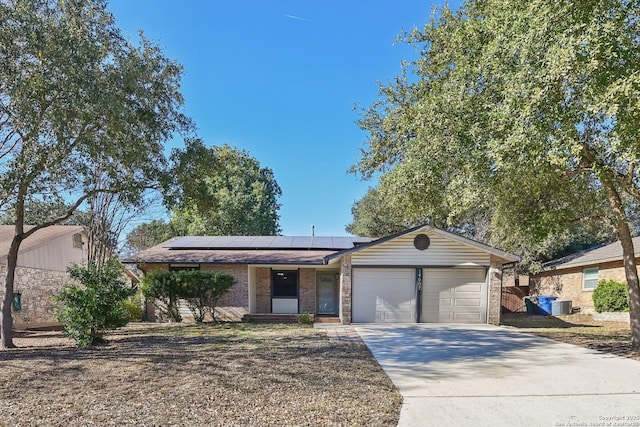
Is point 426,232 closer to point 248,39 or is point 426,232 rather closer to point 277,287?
point 277,287

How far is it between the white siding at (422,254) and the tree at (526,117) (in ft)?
10.1

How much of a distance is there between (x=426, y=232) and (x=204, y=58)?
922 cm

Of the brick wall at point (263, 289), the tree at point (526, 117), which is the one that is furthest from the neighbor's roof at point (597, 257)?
the brick wall at point (263, 289)

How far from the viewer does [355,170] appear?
1294 centimetres

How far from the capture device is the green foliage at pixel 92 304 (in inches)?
343

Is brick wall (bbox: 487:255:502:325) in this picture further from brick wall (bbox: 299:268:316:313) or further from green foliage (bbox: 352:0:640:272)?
brick wall (bbox: 299:268:316:313)

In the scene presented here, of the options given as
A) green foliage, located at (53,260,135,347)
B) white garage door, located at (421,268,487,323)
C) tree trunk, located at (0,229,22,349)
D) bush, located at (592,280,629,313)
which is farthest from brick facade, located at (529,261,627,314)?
tree trunk, located at (0,229,22,349)

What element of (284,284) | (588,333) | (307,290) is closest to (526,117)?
(588,333)

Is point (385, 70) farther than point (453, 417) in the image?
Yes

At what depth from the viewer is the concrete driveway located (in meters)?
4.76

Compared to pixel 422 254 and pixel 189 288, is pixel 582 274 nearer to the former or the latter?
pixel 422 254

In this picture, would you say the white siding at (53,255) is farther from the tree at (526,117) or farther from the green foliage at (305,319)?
the tree at (526,117)

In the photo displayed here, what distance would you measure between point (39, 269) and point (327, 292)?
1118 cm

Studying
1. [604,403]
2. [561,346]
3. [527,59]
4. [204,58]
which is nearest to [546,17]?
[527,59]
